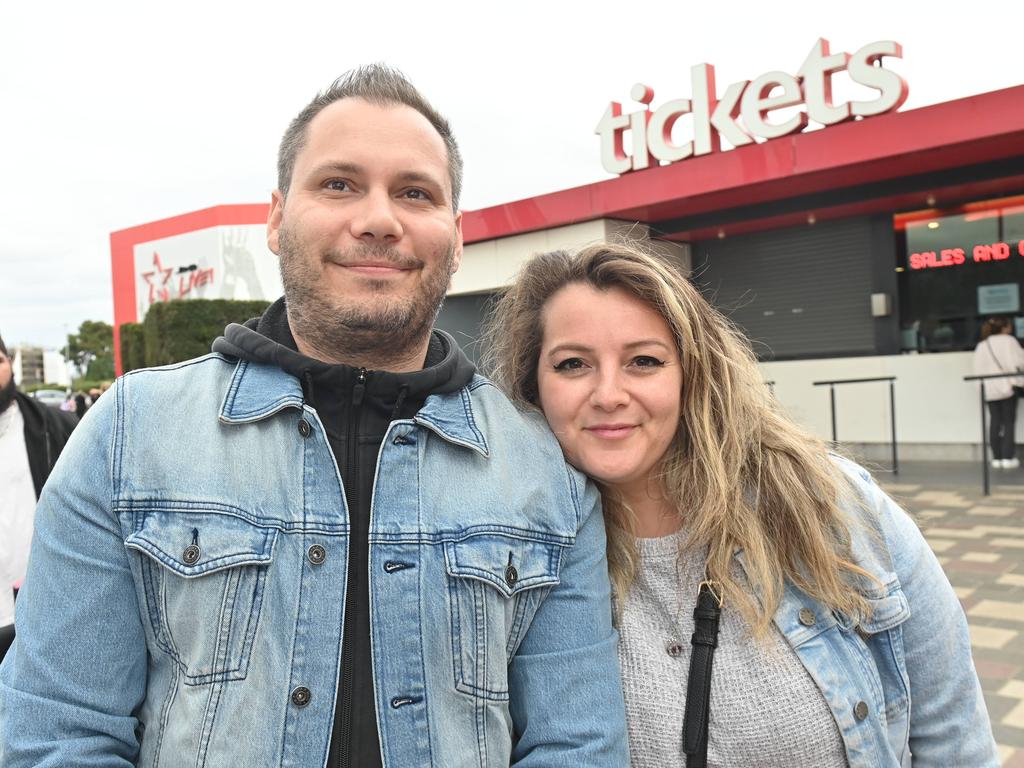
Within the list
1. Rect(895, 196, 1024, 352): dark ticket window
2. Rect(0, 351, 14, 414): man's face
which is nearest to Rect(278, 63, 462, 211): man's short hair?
Rect(0, 351, 14, 414): man's face

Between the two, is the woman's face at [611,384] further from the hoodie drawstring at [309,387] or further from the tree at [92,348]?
the tree at [92,348]

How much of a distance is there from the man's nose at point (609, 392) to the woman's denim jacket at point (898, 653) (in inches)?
17.1

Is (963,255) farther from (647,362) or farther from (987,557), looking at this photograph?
(647,362)

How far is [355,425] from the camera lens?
1.54m

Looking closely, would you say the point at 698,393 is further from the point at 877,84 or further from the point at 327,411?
the point at 877,84

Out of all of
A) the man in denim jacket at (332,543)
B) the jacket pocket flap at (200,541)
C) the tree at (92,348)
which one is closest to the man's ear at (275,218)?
the man in denim jacket at (332,543)

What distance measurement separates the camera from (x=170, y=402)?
1449 millimetres

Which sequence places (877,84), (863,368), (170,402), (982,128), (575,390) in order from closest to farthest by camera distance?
1. (170,402)
2. (575,390)
3. (982,128)
4. (877,84)
5. (863,368)

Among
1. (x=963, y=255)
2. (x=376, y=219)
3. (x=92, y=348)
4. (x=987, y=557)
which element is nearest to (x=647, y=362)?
(x=376, y=219)

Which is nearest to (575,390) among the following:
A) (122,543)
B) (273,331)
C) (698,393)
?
(698,393)

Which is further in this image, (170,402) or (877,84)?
(877,84)

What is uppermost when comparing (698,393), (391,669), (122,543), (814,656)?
(698,393)

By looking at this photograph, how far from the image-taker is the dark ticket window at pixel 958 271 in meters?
10.4

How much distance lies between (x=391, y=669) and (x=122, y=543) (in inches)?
19.9
